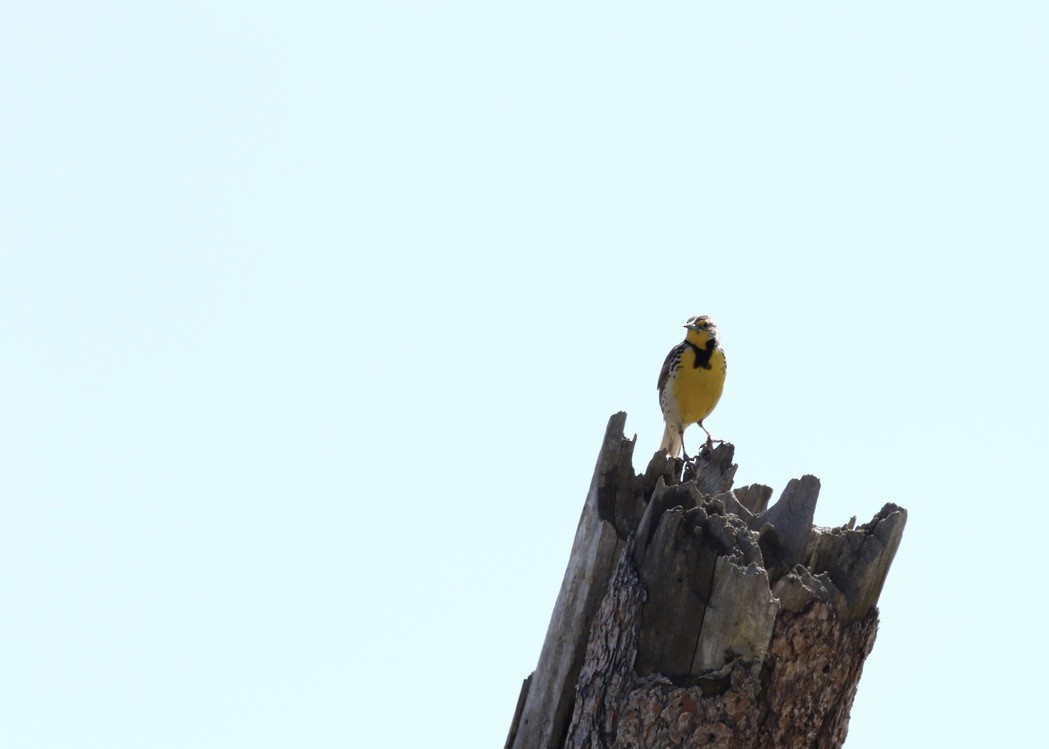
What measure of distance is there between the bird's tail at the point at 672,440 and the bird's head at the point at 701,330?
0.93 m

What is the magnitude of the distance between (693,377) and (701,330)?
0.51 meters

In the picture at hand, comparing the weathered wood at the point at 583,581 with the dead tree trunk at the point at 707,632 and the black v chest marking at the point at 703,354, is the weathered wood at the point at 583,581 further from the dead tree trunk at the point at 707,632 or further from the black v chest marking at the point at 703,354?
the black v chest marking at the point at 703,354

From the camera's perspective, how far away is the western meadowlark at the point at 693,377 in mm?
13352

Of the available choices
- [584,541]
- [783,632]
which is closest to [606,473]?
[584,541]

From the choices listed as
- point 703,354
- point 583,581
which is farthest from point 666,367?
point 583,581

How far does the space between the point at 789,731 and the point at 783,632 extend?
53 cm

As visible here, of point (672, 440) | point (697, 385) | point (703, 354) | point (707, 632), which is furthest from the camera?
point (672, 440)

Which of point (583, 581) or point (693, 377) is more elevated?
point (693, 377)

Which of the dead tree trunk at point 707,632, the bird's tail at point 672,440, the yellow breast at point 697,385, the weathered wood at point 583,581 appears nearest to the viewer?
the dead tree trunk at point 707,632

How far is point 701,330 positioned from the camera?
44.4 ft

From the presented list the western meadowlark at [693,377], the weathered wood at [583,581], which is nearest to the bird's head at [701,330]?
the western meadowlark at [693,377]

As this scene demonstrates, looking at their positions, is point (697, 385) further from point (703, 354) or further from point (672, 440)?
point (672, 440)

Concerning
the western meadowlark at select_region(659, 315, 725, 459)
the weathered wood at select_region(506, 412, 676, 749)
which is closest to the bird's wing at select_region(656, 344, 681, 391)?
the western meadowlark at select_region(659, 315, 725, 459)

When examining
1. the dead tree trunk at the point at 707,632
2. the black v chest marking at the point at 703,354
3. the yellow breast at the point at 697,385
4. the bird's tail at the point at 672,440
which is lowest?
the dead tree trunk at the point at 707,632
